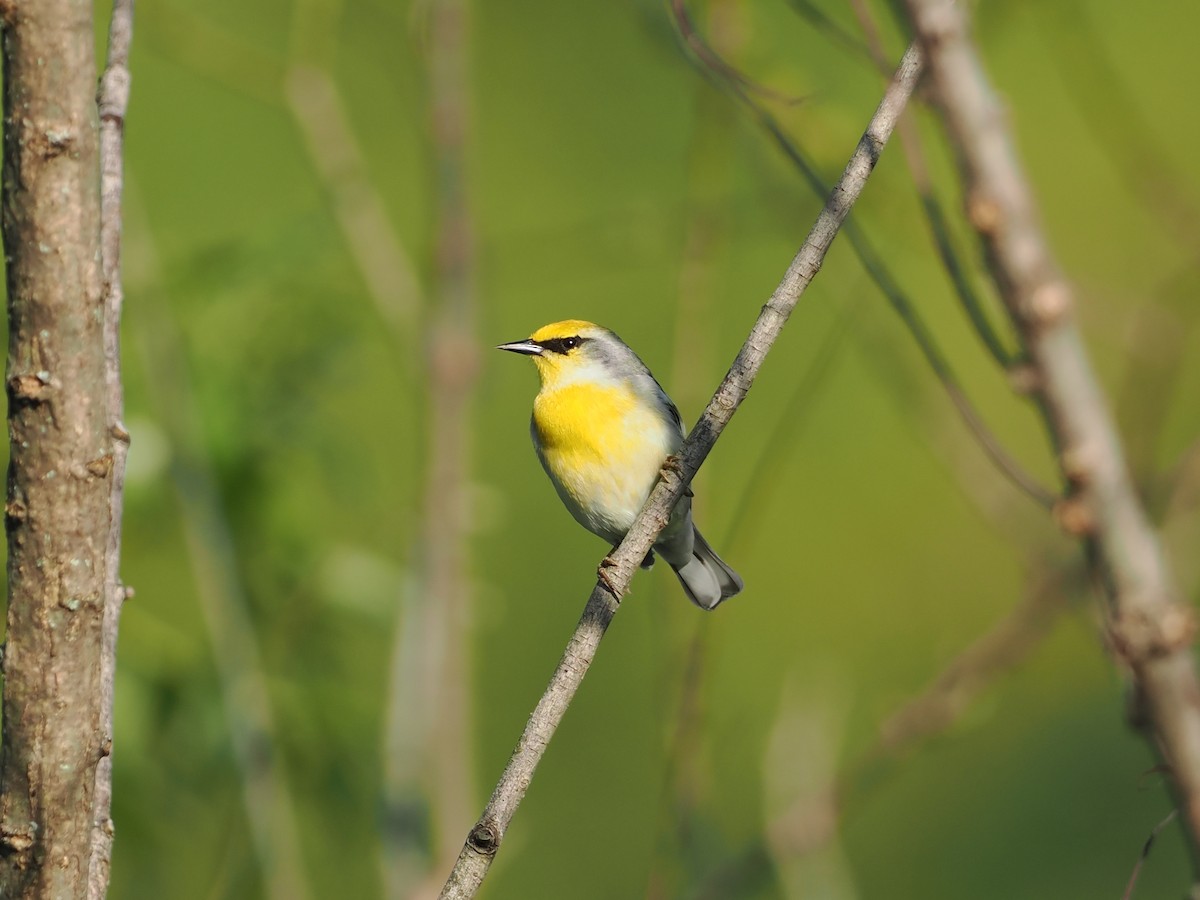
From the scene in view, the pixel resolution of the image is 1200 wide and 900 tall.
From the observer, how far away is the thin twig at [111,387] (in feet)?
3.94

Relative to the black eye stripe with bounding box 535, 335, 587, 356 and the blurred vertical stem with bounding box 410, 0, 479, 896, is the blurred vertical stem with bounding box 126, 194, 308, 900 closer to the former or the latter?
the blurred vertical stem with bounding box 410, 0, 479, 896

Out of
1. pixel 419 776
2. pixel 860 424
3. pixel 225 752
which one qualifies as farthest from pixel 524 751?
pixel 860 424

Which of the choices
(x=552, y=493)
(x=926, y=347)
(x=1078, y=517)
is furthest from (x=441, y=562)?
(x=552, y=493)

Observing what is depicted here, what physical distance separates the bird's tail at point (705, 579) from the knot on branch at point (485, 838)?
5.25 feet

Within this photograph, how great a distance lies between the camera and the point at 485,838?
120 centimetres

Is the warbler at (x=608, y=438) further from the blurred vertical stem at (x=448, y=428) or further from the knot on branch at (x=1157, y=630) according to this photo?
the knot on branch at (x=1157, y=630)

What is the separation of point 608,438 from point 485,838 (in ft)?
4.98

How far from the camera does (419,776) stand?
232 cm

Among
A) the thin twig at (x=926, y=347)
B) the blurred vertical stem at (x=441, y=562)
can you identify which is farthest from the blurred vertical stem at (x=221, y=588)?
the thin twig at (x=926, y=347)

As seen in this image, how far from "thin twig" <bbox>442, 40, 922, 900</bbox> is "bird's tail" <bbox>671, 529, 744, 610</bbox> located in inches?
53.9

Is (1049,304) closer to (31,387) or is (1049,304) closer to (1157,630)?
(1157,630)

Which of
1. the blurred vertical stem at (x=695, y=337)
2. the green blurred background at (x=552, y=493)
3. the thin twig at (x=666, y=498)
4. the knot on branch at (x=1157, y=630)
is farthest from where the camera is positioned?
the green blurred background at (x=552, y=493)

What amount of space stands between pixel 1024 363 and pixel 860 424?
4.32 meters

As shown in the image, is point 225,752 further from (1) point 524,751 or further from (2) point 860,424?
(2) point 860,424
